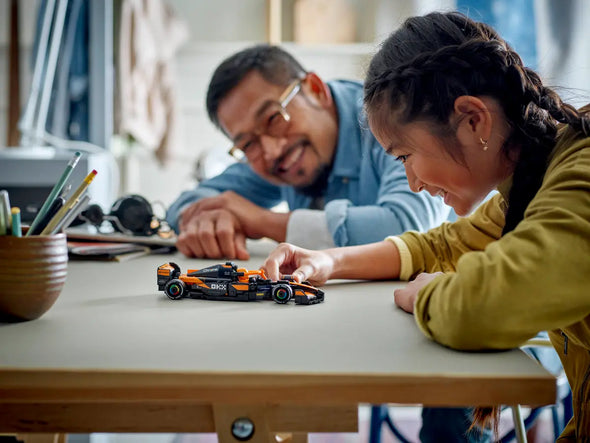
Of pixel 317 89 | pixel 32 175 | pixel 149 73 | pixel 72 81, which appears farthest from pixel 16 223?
pixel 149 73

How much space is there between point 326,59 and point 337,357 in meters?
2.90

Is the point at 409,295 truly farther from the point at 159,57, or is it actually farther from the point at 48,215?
the point at 159,57

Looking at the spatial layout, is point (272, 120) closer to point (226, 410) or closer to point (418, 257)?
point (418, 257)

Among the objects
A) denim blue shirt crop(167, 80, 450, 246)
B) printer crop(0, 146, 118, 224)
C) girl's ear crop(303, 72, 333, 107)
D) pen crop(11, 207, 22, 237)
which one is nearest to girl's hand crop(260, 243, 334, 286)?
denim blue shirt crop(167, 80, 450, 246)

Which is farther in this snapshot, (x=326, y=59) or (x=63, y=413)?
(x=326, y=59)

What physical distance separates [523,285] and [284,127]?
1.03m

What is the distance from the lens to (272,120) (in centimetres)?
151

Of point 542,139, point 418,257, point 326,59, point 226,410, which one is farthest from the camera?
point 326,59

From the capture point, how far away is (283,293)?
753mm

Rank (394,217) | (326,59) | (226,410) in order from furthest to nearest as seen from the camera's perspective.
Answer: (326,59)
(394,217)
(226,410)

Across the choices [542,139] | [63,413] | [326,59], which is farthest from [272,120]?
[326,59]

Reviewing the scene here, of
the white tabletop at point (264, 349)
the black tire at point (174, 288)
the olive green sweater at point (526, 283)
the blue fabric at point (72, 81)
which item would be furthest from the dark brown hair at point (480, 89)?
the blue fabric at point (72, 81)

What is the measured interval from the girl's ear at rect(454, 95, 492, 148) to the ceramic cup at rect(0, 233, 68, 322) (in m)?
0.46

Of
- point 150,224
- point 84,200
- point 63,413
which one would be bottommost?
point 150,224
